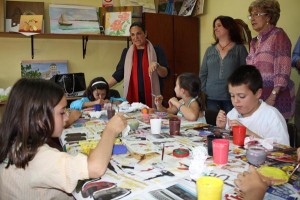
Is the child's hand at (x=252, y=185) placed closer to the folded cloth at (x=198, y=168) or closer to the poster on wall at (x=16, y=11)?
the folded cloth at (x=198, y=168)

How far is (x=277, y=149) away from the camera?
4.47 feet

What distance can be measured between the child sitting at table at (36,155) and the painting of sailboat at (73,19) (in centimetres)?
290

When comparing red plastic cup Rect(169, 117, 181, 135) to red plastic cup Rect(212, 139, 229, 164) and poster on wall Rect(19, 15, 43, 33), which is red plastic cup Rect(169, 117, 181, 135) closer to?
red plastic cup Rect(212, 139, 229, 164)

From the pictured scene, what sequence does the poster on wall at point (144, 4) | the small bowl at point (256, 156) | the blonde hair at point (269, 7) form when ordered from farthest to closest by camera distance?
the poster on wall at point (144, 4)
the blonde hair at point (269, 7)
the small bowl at point (256, 156)

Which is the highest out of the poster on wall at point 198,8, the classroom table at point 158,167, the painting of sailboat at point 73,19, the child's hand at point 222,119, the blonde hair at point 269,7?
the poster on wall at point 198,8

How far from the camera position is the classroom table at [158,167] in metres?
0.93

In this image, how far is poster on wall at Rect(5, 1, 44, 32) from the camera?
358 centimetres

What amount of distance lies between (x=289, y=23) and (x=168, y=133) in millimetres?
2373

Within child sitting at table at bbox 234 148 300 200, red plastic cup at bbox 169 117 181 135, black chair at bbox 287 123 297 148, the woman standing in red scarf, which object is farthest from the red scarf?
child sitting at table at bbox 234 148 300 200

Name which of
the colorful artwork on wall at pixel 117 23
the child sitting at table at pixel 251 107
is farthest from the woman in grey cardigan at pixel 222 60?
the colorful artwork on wall at pixel 117 23

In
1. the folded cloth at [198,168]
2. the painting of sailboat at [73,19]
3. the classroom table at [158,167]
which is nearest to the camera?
the classroom table at [158,167]

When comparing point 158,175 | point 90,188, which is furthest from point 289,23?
point 90,188

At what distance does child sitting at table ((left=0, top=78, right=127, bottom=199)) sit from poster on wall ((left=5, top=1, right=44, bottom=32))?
2.89m

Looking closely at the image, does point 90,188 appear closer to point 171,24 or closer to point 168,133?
point 168,133
